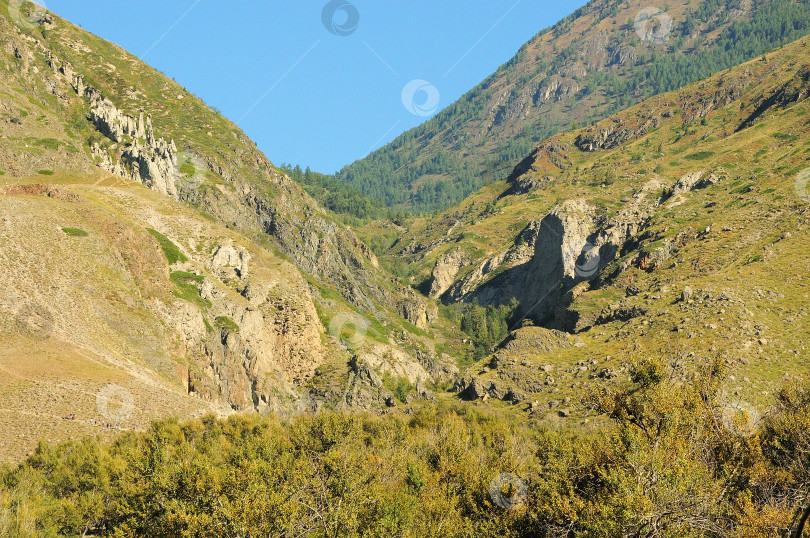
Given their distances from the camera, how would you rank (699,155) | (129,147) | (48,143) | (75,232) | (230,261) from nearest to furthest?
(75,232)
(230,261)
(48,143)
(129,147)
(699,155)

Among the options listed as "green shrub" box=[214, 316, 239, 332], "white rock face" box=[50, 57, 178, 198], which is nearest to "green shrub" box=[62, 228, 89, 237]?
"green shrub" box=[214, 316, 239, 332]

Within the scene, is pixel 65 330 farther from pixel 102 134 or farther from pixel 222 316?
pixel 102 134

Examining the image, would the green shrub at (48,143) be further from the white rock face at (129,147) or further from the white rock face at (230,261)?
the white rock face at (230,261)

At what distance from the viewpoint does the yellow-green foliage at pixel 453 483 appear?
80.9 feet

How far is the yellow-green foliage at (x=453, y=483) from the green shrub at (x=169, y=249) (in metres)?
37.7

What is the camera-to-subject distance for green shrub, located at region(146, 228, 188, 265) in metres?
82.8

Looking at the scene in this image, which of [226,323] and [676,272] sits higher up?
[226,323]

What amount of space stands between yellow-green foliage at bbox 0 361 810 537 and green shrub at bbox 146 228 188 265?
3768 cm

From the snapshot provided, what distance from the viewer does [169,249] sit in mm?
84062

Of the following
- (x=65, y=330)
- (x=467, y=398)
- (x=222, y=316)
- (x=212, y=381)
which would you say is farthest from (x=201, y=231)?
(x=467, y=398)

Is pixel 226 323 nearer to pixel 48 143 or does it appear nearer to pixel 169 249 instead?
pixel 169 249

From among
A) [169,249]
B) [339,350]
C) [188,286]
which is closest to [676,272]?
[339,350]

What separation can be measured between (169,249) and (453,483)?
58.9m

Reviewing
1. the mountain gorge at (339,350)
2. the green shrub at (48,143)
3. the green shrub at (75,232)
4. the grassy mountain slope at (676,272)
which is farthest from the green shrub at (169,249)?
the grassy mountain slope at (676,272)
